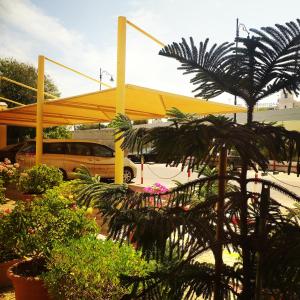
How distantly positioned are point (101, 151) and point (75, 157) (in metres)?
1.16

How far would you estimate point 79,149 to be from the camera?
14141mm

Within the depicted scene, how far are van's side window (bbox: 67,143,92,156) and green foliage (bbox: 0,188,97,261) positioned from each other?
10.2 meters

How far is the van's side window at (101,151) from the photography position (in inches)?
555

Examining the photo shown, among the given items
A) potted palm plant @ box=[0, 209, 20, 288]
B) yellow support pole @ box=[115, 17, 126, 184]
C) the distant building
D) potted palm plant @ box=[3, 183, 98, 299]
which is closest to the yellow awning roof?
yellow support pole @ box=[115, 17, 126, 184]

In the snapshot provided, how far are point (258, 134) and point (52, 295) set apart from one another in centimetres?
239

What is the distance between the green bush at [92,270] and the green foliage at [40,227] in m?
0.60

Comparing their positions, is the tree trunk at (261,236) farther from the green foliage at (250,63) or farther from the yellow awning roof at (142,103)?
the yellow awning roof at (142,103)

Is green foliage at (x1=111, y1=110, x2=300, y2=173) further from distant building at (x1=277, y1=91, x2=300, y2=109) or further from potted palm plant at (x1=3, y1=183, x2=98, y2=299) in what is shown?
potted palm plant at (x1=3, y1=183, x2=98, y2=299)

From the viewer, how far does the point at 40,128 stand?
10.3 meters

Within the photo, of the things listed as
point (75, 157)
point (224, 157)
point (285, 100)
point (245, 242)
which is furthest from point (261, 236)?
point (75, 157)

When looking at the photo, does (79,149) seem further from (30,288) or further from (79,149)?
(30,288)

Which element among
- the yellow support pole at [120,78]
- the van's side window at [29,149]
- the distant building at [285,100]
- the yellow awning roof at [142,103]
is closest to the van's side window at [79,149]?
the van's side window at [29,149]

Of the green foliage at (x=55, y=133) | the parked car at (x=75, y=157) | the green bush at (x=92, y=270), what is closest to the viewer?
the green bush at (x=92, y=270)

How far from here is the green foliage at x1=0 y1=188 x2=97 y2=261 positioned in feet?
11.7
